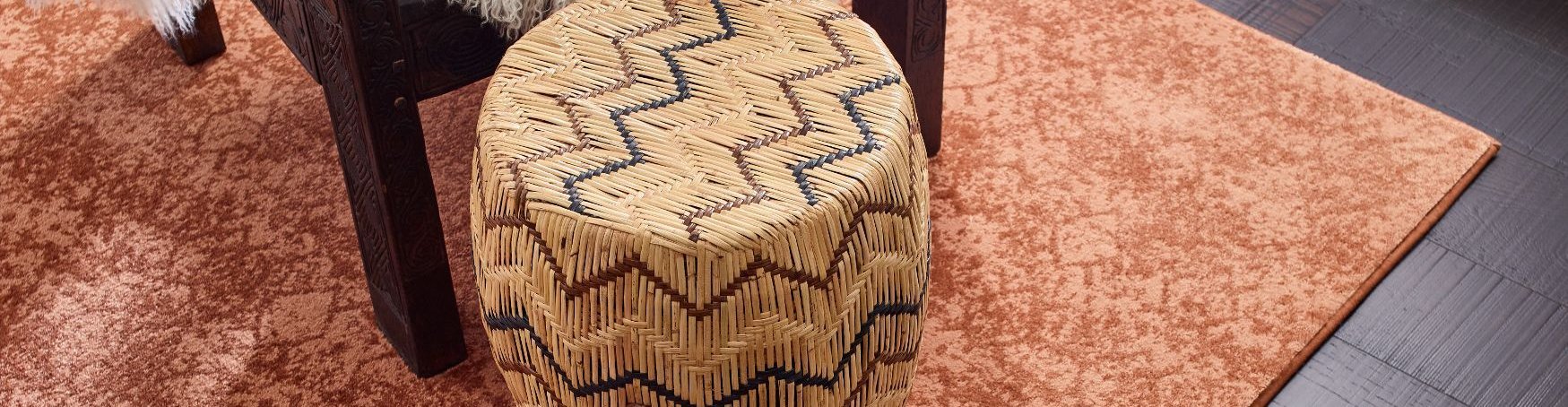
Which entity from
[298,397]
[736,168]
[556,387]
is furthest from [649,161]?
[298,397]

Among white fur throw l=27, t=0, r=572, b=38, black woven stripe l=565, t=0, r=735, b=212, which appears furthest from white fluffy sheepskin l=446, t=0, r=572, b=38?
black woven stripe l=565, t=0, r=735, b=212

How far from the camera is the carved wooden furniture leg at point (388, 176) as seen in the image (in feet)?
3.55

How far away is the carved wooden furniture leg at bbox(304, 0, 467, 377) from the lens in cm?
108

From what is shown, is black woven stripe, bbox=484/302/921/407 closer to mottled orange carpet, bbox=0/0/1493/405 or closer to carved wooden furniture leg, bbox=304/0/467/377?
carved wooden furniture leg, bbox=304/0/467/377

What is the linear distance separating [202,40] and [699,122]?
936mm

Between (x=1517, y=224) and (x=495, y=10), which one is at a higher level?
(x=495, y=10)

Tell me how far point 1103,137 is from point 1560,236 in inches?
17.5

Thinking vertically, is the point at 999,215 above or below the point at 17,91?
above

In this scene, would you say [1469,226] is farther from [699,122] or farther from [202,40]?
[202,40]

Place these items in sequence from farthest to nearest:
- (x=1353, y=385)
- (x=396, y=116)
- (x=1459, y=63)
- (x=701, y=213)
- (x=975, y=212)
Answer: (x=1459, y=63), (x=975, y=212), (x=1353, y=385), (x=396, y=116), (x=701, y=213)

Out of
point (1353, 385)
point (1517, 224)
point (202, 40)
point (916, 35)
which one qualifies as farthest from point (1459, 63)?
point (202, 40)

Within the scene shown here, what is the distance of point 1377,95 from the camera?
1658 mm

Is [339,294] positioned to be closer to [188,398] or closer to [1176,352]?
[188,398]

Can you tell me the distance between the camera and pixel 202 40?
172cm
